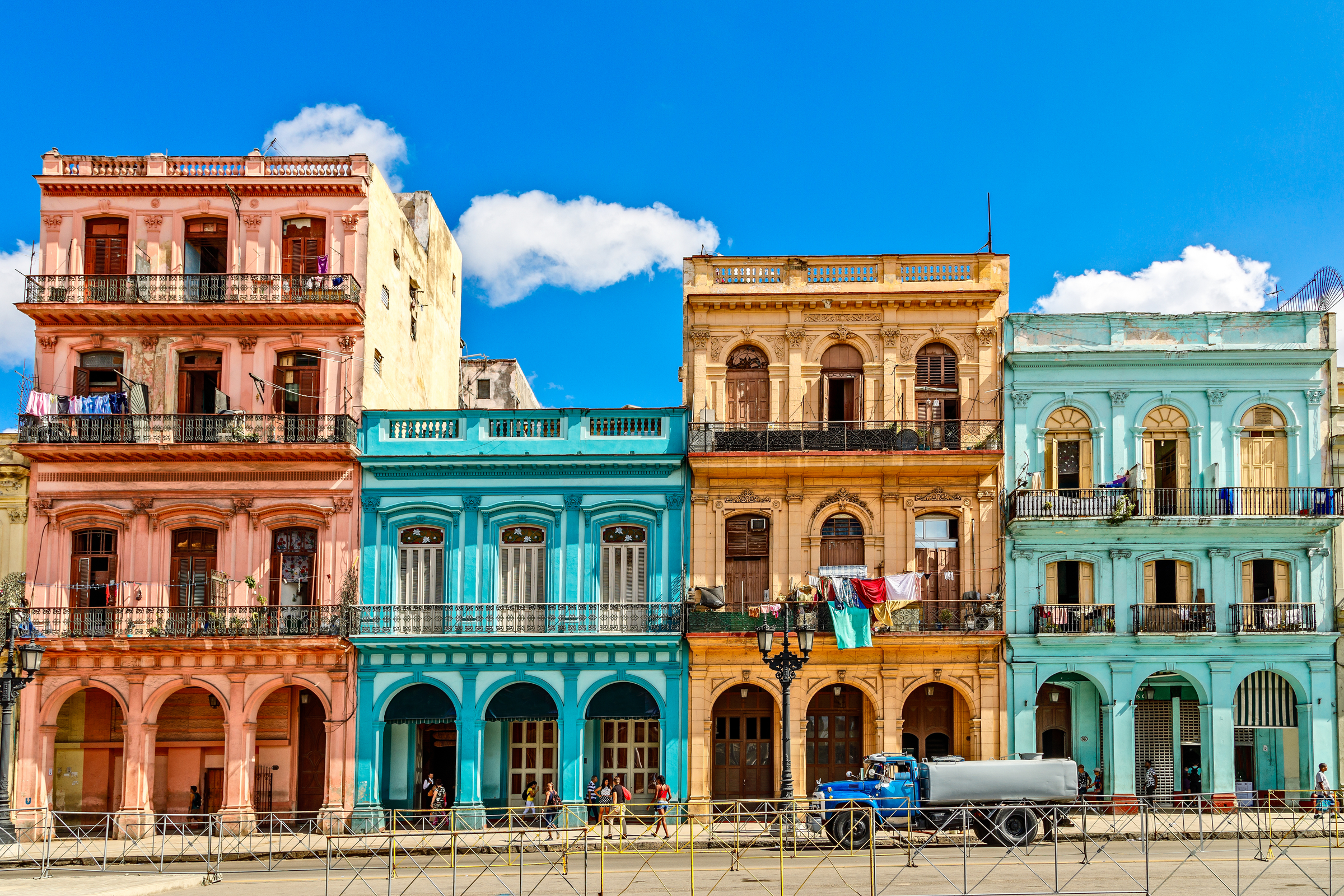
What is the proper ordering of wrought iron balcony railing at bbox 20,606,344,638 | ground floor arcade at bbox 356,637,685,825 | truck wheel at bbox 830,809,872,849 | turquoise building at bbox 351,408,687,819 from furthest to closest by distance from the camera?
turquoise building at bbox 351,408,687,819 → ground floor arcade at bbox 356,637,685,825 → wrought iron balcony railing at bbox 20,606,344,638 → truck wheel at bbox 830,809,872,849

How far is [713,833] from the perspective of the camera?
86.9ft

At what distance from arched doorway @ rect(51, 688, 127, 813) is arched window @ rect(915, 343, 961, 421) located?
68.4 feet

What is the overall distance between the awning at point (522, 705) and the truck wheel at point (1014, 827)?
35.0ft

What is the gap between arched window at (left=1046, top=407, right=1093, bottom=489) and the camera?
106 ft

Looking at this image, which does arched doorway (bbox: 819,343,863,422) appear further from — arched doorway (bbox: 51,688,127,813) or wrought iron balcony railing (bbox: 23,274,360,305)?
arched doorway (bbox: 51,688,127,813)

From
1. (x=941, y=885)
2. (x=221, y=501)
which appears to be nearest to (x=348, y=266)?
(x=221, y=501)

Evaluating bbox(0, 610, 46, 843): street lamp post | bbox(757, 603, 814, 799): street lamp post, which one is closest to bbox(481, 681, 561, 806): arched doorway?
bbox(757, 603, 814, 799): street lamp post

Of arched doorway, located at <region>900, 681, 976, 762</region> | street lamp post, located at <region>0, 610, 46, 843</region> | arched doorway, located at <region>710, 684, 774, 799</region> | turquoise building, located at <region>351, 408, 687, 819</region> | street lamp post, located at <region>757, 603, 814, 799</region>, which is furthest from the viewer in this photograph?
arched doorway, located at <region>900, 681, 976, 762</region>

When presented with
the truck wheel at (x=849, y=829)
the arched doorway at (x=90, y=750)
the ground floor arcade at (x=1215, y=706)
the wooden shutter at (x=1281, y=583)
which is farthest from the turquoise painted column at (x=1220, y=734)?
the arched doorway at (x=90, y=750)

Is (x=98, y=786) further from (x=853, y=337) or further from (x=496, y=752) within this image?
(x=853, y=337)

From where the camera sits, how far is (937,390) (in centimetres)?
3256

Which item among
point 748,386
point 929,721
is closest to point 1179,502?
point 929,721

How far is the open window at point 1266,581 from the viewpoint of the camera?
105 ft

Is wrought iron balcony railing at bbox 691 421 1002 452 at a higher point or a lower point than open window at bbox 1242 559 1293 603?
higher
